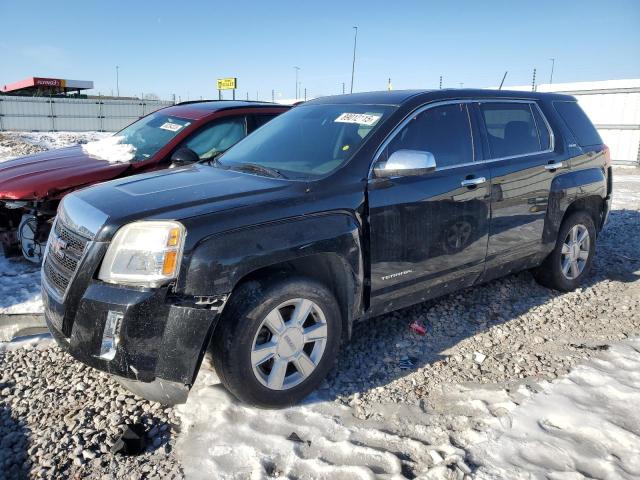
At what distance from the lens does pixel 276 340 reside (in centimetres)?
293

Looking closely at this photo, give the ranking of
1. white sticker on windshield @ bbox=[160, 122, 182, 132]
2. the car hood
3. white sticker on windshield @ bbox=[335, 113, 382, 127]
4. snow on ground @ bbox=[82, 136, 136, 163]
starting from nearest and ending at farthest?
the car hood → white sticker on windshield @ bbox=[335, 113, 382, 127] → snow on ground @ bbox=[82, 136, 136, 163] → white sticker on windshield @ bbox=[160, 122, 182, 132]

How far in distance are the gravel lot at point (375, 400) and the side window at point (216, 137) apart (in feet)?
9.18

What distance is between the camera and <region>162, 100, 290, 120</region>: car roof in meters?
6.05

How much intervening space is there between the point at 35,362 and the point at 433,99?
337 cm

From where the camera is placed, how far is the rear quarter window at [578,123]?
16.1ft

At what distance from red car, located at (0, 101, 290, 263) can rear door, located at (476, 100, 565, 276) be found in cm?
277

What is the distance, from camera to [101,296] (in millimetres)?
2611

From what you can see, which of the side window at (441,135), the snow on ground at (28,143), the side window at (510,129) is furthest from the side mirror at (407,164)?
the snow on ground at (28,143)

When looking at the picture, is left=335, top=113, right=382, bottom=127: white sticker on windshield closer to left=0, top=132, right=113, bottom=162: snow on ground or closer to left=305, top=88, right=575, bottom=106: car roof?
left=305, top=88, right=575, bottom=106: car roof

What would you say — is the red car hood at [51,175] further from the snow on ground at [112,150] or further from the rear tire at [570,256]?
the rear tire at [570,256]

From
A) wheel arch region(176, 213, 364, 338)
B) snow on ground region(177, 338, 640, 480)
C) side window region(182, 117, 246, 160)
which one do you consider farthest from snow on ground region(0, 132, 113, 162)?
snow on ground region(177, 338, 640, 480)

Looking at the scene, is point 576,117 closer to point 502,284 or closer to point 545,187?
point 545,187

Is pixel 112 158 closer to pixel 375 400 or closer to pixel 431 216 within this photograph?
pixel 431 216

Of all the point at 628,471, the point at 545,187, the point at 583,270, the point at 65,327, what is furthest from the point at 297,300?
the point at 583,270
